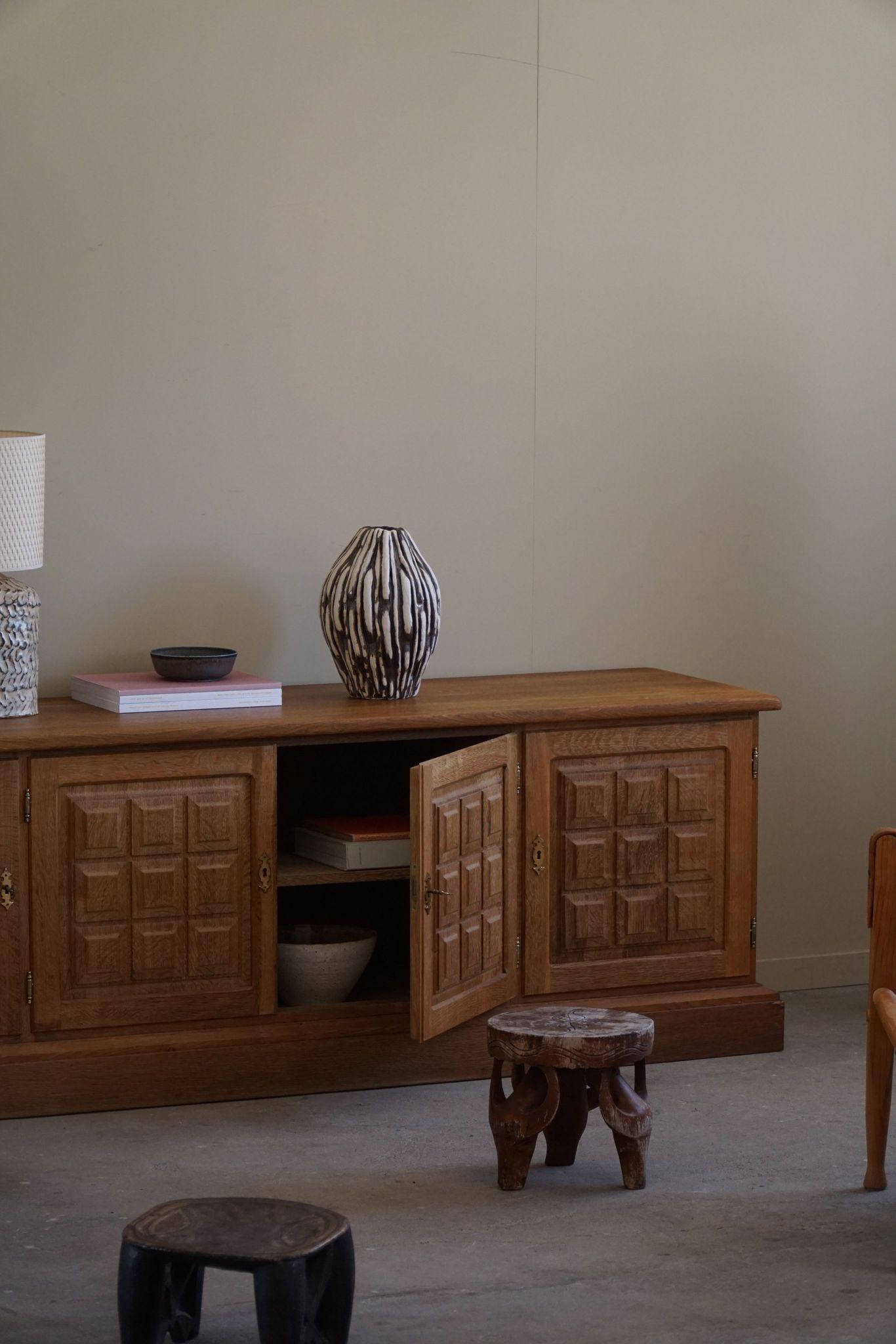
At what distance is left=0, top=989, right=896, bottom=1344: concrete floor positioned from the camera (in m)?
2.47

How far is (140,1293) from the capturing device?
2254 mm

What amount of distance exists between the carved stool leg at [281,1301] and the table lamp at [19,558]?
1.47m

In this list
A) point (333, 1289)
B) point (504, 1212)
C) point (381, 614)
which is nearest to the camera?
point (333, 1289)

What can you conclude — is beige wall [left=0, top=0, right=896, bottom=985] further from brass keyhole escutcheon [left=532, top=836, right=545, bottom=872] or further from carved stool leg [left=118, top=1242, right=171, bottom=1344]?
carved stool leg [left=118, top=1242, right=171, bottom=1344]

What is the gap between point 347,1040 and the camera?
343 cm

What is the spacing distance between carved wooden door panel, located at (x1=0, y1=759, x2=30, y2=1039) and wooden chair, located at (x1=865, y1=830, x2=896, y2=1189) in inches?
61.5

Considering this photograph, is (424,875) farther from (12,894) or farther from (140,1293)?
(140,1293)

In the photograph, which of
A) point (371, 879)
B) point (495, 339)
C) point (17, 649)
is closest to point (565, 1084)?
point (371, 879)

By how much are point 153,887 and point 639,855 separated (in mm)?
1030

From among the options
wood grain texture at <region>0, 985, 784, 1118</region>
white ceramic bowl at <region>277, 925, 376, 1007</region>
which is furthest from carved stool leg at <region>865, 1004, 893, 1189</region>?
white ceramic bowl at <region>277, 925, 376, 1007</region>

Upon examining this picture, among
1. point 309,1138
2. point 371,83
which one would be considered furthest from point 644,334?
point 309,1138

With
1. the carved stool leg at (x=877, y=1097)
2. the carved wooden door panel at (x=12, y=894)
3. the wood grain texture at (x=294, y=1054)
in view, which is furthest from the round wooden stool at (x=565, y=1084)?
the carved wooden door panel at (x=12, y=894)

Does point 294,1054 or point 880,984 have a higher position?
point 880,984

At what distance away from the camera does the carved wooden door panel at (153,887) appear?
3213 mm
